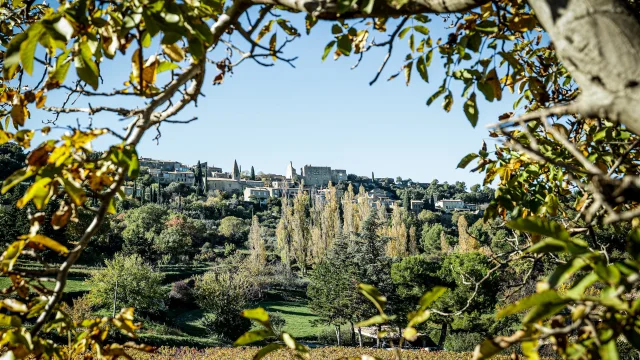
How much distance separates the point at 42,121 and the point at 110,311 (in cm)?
2569

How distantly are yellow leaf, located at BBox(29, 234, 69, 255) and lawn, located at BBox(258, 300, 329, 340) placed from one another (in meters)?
24.3

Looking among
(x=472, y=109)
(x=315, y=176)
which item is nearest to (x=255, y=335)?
(x=472, y=109)

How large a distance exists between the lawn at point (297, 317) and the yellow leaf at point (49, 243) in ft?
79.8

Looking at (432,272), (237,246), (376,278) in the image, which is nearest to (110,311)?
(376,278)

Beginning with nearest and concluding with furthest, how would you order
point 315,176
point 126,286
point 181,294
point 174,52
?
point 174,52, point 126,286, point 181,294, point 315,176

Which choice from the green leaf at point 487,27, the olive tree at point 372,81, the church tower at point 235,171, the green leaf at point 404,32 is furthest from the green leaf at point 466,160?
the church tower at point 235,171

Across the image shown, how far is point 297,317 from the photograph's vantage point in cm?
2869

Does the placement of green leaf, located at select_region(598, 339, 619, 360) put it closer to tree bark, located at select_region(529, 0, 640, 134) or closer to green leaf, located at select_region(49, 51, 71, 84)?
tree bark, located at select_region(529, 0, 640, 134)

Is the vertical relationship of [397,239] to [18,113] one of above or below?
below

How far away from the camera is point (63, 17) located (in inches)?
36.0

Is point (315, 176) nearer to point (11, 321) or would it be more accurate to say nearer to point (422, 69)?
point (422, 69)

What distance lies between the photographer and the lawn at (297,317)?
84.1 ft

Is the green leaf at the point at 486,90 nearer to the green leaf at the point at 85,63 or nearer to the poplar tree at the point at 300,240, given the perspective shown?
the green leaf at the point at 85,63

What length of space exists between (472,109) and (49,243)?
1.30 metres
